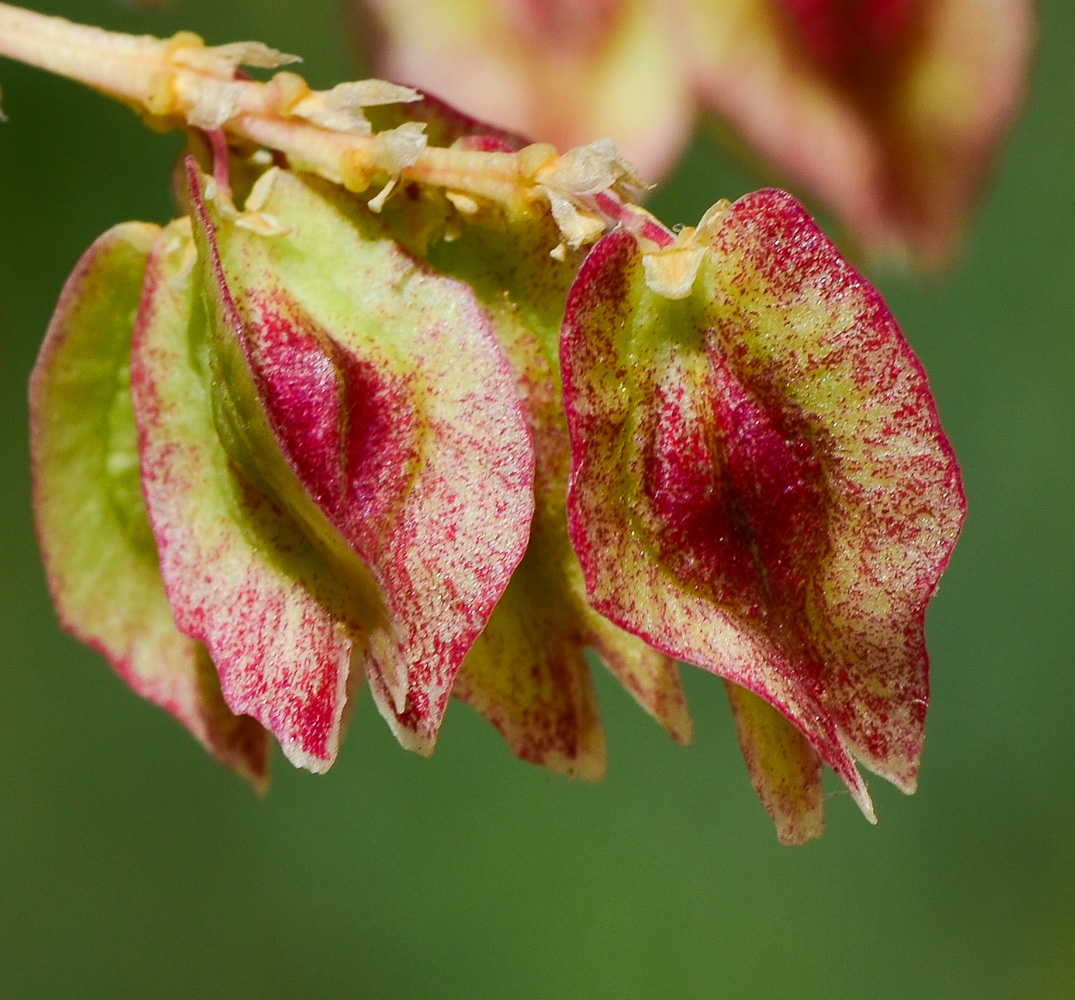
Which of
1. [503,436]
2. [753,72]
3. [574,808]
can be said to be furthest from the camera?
[574,808]

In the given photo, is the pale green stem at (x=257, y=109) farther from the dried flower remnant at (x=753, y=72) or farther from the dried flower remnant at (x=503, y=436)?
the dried flower remnant at (x=753, y=72)

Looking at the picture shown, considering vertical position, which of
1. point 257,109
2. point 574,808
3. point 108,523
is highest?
point 257,109

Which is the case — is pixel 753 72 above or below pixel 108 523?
above

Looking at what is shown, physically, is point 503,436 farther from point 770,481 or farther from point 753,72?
point 753,72

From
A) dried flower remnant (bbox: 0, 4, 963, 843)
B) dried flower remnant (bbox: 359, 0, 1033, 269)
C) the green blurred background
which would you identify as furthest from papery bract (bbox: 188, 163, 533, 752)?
the green blurred background

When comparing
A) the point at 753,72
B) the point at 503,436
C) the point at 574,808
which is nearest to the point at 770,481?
the point at 503,436

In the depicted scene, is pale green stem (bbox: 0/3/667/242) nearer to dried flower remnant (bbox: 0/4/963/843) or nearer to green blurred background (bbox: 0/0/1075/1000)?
dried flower remnant (bbox: 0/4/963/843)

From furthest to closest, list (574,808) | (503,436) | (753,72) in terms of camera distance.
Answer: (574,808)
(753,72)
(503,436)
